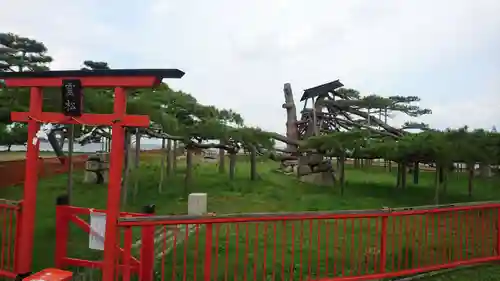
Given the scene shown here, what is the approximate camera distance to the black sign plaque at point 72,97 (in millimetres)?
4250

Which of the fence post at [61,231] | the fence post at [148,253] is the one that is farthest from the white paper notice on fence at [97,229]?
the fence post at [61,231]

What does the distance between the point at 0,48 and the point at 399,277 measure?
45.8ft

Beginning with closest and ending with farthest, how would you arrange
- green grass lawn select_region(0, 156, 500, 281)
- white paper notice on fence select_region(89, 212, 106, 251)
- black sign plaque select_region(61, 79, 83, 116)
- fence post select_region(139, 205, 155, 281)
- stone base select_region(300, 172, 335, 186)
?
1. black sign plaque select_region(61, 79, 83, 116)
2. white paper notice on fence select_region(89, 212, 106, 251)
3. fence post select_region(139, 205, 155, 281)
4. green grass lawn select_region(0, 156, 500, 281)
5. stone base select_region(300, 172, 335, 186)

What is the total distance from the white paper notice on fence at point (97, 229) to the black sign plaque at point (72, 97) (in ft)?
3.68

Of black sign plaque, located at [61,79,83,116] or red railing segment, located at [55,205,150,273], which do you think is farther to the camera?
red railing segment, located at [55,205,150,273]

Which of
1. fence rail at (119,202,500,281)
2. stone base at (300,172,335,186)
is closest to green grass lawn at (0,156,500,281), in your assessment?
stone base at (300,172,335,186)

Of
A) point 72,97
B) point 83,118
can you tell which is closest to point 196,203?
point 83,118

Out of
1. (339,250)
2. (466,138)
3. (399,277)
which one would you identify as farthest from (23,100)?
(466,138)

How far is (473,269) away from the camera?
17.4 feet

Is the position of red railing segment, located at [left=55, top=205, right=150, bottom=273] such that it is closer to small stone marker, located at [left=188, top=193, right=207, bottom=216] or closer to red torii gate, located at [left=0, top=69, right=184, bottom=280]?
red torii gate, located at [left=0, top=69, right=184, bottom=280]

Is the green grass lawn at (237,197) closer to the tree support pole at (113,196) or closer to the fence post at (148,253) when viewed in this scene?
the fence post at (148,253)

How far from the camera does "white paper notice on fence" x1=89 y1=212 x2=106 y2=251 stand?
437 centimetres

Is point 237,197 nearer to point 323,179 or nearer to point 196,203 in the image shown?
point 196,203

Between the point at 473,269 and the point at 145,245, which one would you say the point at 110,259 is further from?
the point at 473,269
